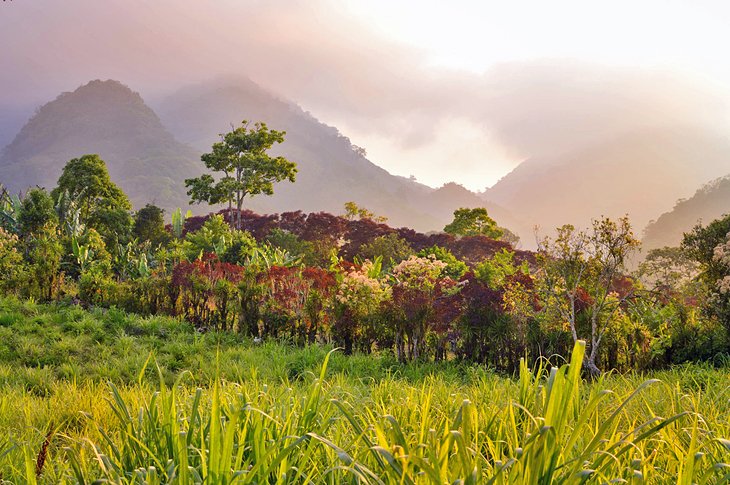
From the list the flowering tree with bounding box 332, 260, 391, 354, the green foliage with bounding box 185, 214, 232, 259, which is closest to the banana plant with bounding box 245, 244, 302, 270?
the green foliage with bounding box 185, 214, 232, 259

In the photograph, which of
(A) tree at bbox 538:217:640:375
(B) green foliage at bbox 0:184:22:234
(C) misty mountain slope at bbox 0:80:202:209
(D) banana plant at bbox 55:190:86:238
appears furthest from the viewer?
(C) misty mountain slope at bbox 0:80:202:209

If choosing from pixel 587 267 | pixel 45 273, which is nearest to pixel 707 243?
pixel 587 267

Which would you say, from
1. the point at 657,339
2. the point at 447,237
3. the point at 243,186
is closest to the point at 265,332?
the point at 657,339

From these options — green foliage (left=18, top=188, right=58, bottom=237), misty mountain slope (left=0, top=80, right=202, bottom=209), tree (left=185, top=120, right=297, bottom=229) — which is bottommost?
green foliage (left=18, top=188, right=58, bottom=237)

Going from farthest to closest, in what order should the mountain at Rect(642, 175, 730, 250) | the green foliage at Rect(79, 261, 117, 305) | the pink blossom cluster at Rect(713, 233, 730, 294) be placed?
1. the mountain at Rect(642, 175, 730, 250)
2. the green foliage at Rect(79, 261, 117, 305)
3. the pink blossom cluster at Rect(713, 233, 730, 294)

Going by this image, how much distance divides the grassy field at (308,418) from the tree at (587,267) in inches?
63.6

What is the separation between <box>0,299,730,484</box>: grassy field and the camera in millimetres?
1628

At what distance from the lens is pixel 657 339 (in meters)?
7.25

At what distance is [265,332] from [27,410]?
6136 mm

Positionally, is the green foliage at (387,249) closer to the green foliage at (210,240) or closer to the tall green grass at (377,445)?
the green foliage at (210,240)

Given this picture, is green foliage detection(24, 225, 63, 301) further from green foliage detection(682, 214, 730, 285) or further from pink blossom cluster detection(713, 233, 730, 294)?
green foliage detection(682, 214, 730, 285)

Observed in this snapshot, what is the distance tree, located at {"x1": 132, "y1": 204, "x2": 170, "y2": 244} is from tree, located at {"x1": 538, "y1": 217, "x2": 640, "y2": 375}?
2305 centimetres

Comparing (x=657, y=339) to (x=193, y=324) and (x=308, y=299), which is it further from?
(x=193, y=324)

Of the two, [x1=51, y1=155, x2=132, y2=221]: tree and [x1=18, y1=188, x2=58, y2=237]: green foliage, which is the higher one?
[x1=51, y1=155, x2=132, y2=221]: tree
